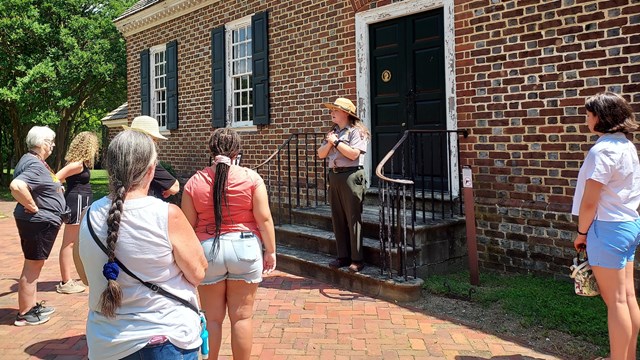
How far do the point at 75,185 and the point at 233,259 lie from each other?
2994mm

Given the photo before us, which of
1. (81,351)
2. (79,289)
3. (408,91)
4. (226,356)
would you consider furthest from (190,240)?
(408,91)

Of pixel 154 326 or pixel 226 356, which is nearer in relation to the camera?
pixel 154 326

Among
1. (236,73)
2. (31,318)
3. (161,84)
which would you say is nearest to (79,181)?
(31,318)

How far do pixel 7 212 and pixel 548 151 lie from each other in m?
13.1

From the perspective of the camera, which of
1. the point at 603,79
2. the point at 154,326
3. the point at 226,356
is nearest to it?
the point at 154,326

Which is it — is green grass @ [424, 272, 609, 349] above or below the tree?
below

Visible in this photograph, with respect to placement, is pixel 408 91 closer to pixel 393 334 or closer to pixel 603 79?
pixel 603 79

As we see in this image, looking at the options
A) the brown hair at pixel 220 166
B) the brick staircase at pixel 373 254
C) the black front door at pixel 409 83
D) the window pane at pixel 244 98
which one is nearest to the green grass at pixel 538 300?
the brick staircase at pixel 373 254

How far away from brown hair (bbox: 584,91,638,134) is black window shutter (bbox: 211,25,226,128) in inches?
309

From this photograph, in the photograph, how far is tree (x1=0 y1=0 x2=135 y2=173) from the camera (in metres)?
15.2

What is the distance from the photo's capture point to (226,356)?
379 cm

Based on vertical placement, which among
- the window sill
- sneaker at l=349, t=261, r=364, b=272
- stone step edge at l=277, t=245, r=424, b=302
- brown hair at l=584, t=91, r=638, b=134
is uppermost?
the window sill

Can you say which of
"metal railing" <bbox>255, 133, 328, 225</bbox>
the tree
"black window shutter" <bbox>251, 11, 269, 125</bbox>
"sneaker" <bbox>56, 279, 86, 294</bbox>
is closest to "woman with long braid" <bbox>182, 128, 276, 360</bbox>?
"sneaker" <bbox>56, 279, 86, 294</bbox>

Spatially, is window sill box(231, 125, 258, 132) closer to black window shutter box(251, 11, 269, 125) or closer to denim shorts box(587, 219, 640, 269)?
black window shutter box(251, 11, 269, 125)
